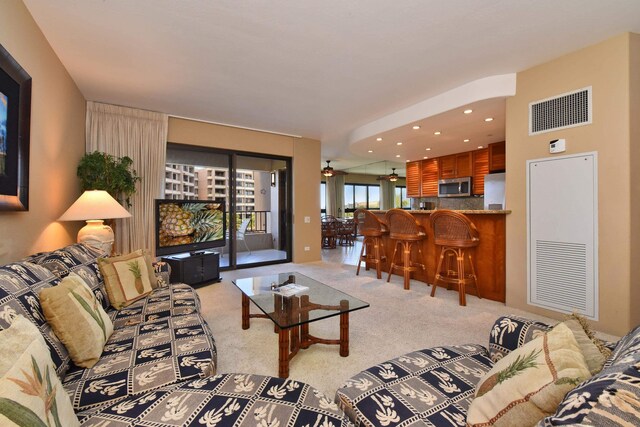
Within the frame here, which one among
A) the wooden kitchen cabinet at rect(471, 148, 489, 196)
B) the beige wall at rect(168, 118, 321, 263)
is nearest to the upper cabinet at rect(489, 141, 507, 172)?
the wooden kitchen cabinet at rect(471, 148, 489, 196)

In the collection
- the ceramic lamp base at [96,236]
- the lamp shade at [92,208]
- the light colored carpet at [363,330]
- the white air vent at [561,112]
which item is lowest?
the light colored carpet at [363,330]

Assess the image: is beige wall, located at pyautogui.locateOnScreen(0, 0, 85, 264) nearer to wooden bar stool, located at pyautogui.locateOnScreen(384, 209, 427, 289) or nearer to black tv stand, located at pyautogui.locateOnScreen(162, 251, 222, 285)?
black tv stand, located at pyautogui.locateOnScreen(162, 251, 222, 285)

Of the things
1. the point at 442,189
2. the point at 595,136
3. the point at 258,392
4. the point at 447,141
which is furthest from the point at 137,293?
the point at 442,189

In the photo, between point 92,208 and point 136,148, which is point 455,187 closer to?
point 136,148

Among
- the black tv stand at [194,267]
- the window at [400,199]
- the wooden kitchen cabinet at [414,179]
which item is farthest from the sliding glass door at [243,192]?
the window at [400,199]

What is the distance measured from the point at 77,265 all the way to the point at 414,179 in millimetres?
6987

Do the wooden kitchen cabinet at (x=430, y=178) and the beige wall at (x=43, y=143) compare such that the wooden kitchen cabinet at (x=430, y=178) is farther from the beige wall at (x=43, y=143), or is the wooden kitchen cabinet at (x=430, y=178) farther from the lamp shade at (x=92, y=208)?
the beige wall at (x=43, y=143)

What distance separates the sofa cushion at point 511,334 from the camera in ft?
3.91

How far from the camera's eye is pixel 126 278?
2.06 metres

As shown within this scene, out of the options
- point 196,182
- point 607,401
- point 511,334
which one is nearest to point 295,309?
point 511,334

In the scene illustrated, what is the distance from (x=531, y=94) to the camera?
9.30 ft

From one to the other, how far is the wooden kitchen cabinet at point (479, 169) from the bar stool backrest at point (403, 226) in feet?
9.68

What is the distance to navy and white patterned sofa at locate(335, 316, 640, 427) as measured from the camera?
497mm

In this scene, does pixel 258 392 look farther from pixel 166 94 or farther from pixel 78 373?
pixel 166 94
